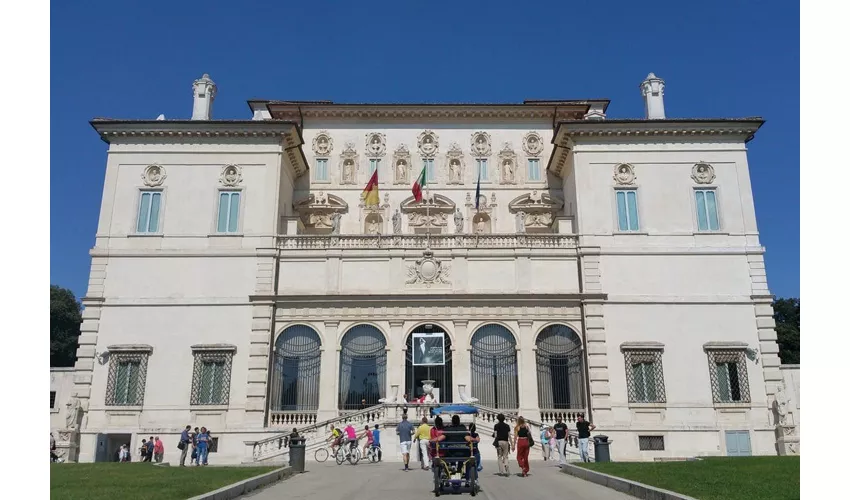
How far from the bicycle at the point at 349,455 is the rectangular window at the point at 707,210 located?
2038 cm

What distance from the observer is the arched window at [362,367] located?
31.2 m

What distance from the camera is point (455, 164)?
39.4 meters

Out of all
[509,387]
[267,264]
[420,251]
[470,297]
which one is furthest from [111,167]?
[509,387]

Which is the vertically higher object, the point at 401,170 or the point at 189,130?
the point at 189,130

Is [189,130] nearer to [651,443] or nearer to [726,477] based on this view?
[651,443]

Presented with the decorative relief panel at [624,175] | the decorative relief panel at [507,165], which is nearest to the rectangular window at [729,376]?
the decorative relief panel at [624,175]

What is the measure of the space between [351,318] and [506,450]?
1430 centimetres

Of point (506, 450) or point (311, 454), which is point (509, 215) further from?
point (506, 450)

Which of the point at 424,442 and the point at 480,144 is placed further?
the point at 480,144

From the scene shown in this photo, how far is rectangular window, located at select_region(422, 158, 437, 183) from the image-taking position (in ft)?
128

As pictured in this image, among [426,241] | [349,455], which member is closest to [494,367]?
[426,241]

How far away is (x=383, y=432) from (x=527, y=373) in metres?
7.78

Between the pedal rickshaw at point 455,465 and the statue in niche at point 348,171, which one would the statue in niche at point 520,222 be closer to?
the statue in niche at point 348,171

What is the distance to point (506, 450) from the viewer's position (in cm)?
1955
